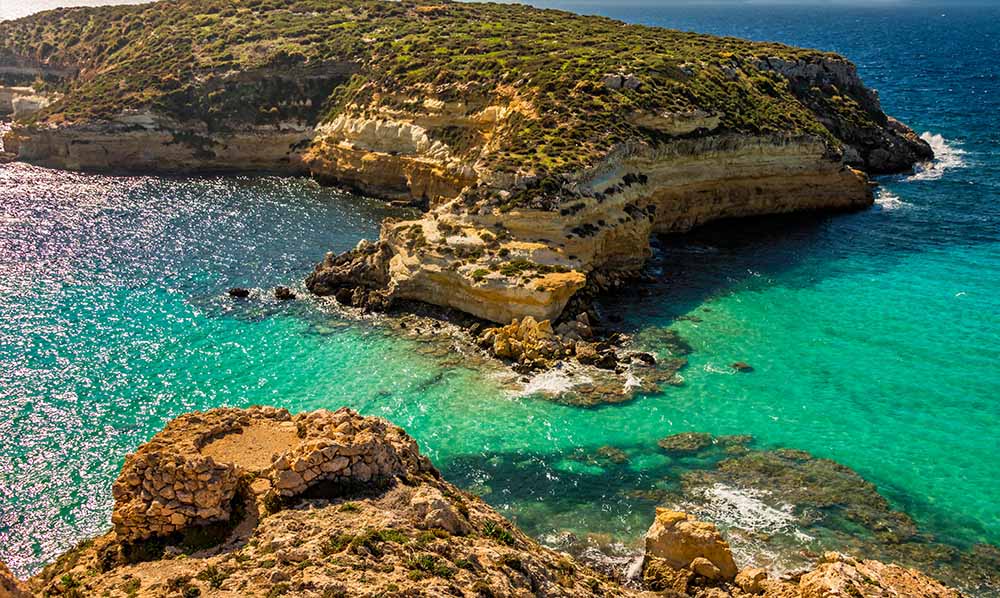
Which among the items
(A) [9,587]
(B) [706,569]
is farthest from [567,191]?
(A) [9,587]

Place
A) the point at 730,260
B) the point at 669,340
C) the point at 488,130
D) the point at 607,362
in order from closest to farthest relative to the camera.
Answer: the point at 607,362 → the point at 669,340 → the point at 730,260 → the point at 488,130

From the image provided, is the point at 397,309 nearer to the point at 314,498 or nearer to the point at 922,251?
the point at 314,498

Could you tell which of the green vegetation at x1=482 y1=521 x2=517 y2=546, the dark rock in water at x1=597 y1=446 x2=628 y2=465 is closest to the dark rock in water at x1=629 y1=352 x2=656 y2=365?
the dark rock in water at x1=597 y1=446 x2=628 y2=465

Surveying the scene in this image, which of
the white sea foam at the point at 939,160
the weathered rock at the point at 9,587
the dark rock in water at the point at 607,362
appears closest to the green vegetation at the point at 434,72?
the white sea foam at the point at 939,160

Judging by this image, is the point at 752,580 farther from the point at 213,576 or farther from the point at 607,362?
the point at 607,362

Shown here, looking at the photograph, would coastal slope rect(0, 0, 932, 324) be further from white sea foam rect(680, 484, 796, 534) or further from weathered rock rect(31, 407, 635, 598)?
weathered rock rect(31, 407, 635, 598)
